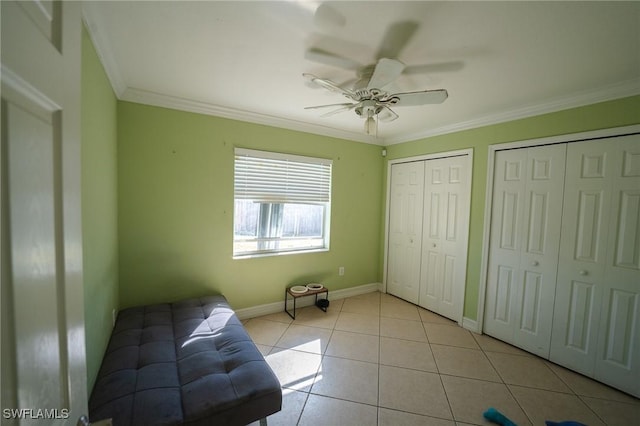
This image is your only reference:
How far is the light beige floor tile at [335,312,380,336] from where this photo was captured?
111 inches

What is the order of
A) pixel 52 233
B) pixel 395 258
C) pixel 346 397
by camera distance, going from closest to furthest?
pixel 52 233
pixel 346 397
pixel 395 258

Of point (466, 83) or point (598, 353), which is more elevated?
point (466, 83)

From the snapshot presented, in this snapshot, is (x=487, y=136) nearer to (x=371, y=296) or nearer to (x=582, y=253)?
(x=582, y=253)

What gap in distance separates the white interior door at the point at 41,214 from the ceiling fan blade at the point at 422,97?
1757 mm

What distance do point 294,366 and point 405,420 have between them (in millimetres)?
938

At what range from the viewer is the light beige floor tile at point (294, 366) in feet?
6.50

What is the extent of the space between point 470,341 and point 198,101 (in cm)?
377

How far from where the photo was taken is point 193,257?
265cm

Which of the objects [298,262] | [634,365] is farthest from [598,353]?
[298,262]

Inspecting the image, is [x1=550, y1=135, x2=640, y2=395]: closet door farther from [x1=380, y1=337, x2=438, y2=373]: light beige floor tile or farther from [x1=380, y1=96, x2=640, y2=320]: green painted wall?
[x1=380, y1=337, x2=438, y2=373]: light beige floor tile

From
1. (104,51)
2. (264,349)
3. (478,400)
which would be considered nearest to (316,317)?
(264,349)

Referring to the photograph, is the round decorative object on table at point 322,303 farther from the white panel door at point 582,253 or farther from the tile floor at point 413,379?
the white panel door at point 582,253

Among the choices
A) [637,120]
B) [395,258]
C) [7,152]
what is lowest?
[395,258]

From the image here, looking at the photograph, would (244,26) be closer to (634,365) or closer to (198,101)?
(198,101)
